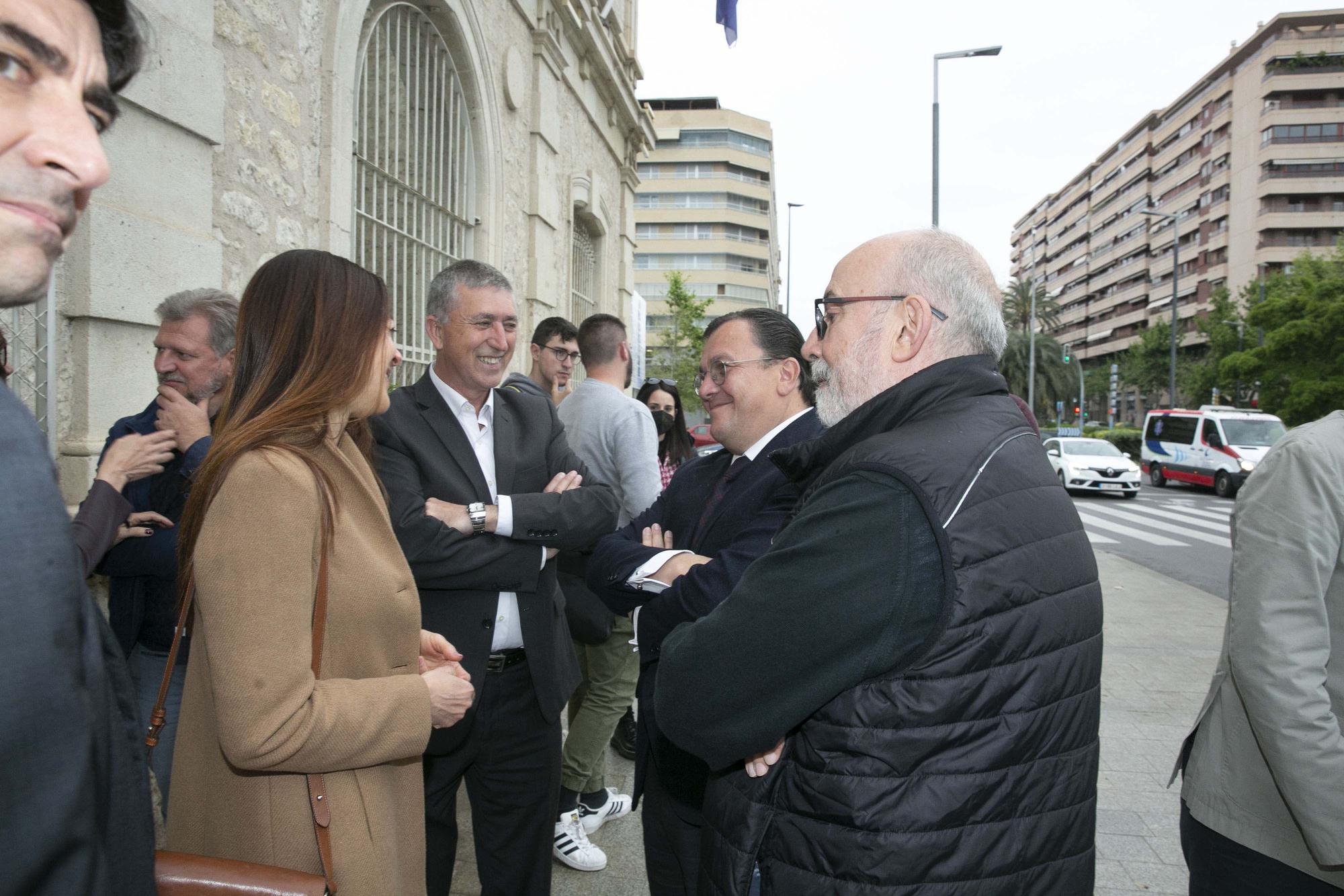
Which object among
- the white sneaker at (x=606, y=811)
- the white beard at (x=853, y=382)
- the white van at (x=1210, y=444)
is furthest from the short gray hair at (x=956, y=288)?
the white van at (x=1210, y=444)

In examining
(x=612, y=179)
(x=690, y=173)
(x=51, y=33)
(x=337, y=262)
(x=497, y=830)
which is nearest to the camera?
(x=51, y=33)

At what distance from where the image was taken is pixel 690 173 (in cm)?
7825

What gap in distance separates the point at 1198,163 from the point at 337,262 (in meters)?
82.0

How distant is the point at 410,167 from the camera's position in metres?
6.53

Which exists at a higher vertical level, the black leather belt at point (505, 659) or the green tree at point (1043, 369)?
the green tree at point (1043, 369)

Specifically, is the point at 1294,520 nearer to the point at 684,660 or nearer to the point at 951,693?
the point at 951,693

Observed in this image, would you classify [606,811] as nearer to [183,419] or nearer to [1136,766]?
[183,419]

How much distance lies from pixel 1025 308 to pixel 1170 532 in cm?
6543

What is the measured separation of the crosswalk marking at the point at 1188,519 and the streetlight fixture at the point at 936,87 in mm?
7475

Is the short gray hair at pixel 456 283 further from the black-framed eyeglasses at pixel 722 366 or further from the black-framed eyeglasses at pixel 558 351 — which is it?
the black-framed eyeglasses at pixel 558 351

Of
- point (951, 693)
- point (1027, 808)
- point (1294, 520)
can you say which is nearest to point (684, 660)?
point (951, 693)

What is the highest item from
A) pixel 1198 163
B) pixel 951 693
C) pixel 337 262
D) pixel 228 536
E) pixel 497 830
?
pixel 1198 163

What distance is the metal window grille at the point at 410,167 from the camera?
5953mm

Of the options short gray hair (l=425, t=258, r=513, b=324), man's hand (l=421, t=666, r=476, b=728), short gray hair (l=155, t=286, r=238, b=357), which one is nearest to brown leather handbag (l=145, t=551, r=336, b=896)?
man's hand (l=421, t=666, r=476, b=728)
